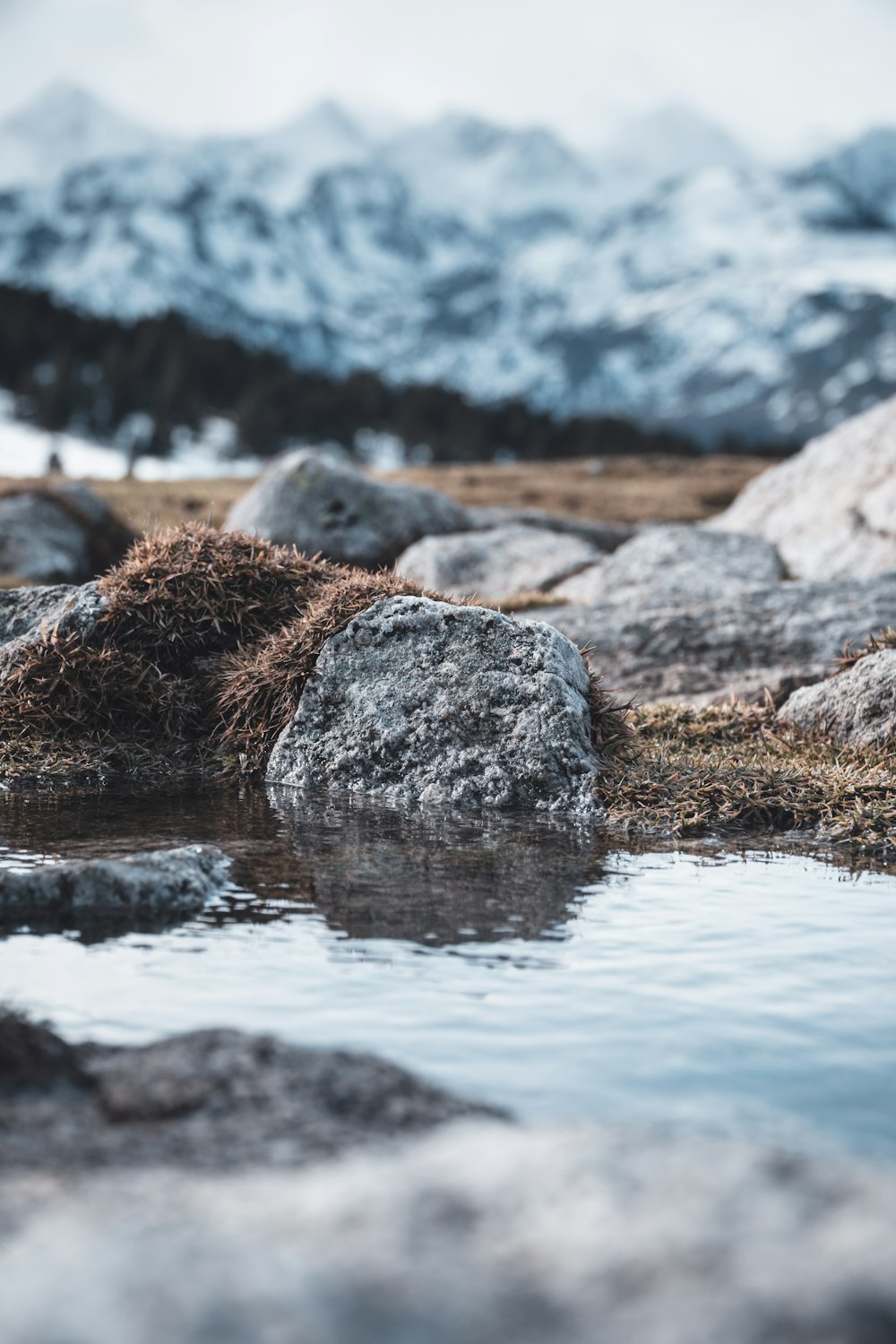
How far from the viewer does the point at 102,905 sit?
20.5 ft

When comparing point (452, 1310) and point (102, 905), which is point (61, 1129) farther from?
point (102, 905)

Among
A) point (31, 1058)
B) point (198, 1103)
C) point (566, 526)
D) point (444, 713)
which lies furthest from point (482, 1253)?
point (566, 526)

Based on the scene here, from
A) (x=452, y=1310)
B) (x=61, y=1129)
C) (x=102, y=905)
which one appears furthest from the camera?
(x=102, y=905)

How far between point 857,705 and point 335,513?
19.3 meters

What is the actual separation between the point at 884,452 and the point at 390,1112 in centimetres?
2361

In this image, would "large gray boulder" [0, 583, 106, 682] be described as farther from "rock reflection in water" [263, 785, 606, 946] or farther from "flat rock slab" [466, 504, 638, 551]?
"flat rock slab" [466, 504, 638, 551]

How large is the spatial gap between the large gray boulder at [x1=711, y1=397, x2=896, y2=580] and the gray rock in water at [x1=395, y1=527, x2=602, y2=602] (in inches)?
162

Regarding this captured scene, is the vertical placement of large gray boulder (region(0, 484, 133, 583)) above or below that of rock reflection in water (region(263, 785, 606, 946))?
above

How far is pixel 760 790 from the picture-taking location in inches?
370

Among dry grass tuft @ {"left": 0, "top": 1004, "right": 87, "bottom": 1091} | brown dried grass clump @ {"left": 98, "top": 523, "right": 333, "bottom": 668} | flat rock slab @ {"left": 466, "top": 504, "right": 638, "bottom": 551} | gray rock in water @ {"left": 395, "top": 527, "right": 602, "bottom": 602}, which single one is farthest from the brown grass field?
dry grass tuft @ {"left": 0, "top": 1004, "right": 87, "bottom": 1091}

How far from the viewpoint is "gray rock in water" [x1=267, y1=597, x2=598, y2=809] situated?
9727mm

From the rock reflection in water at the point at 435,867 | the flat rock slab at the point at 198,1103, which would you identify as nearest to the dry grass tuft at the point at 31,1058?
the flat rock slab at the point at 198,1103

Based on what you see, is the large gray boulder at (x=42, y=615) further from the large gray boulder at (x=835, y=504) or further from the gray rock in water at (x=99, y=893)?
the large gray boulder at (x=835, y=504)

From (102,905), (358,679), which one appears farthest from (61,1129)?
(358,679)
